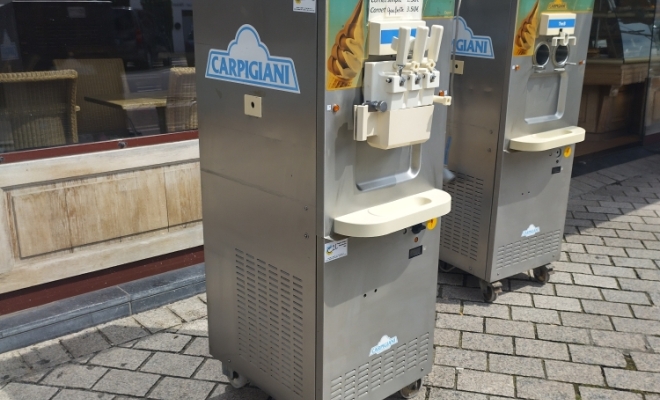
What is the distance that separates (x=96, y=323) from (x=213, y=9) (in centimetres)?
214

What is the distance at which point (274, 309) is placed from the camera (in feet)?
9.29

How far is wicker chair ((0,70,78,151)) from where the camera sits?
367cm

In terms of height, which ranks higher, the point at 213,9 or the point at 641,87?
the point at 213,9

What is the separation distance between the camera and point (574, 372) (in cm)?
349

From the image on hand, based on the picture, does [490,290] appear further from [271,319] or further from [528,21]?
[271,319]

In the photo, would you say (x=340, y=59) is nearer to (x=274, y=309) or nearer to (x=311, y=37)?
(x=311, y=37)

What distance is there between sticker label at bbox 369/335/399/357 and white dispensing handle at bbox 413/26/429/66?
1.27 meters

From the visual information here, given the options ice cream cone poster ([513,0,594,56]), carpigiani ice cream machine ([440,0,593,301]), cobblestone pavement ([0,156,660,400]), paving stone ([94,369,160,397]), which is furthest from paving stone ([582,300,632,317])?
paving stone ([94,369,160,397])

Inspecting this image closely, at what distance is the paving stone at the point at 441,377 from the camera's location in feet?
11.0

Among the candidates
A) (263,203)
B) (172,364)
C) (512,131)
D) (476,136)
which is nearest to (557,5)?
(512,131)

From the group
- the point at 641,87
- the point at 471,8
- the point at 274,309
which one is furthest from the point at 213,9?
the point at 641,87

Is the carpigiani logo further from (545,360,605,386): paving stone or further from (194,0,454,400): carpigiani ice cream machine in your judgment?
(545,360,605,386): paving stone

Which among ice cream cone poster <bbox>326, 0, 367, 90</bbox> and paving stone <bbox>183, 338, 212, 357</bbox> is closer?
ice cream cone poster <bbox>326, 0, 367, 90</bbox>

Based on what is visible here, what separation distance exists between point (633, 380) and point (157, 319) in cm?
279
